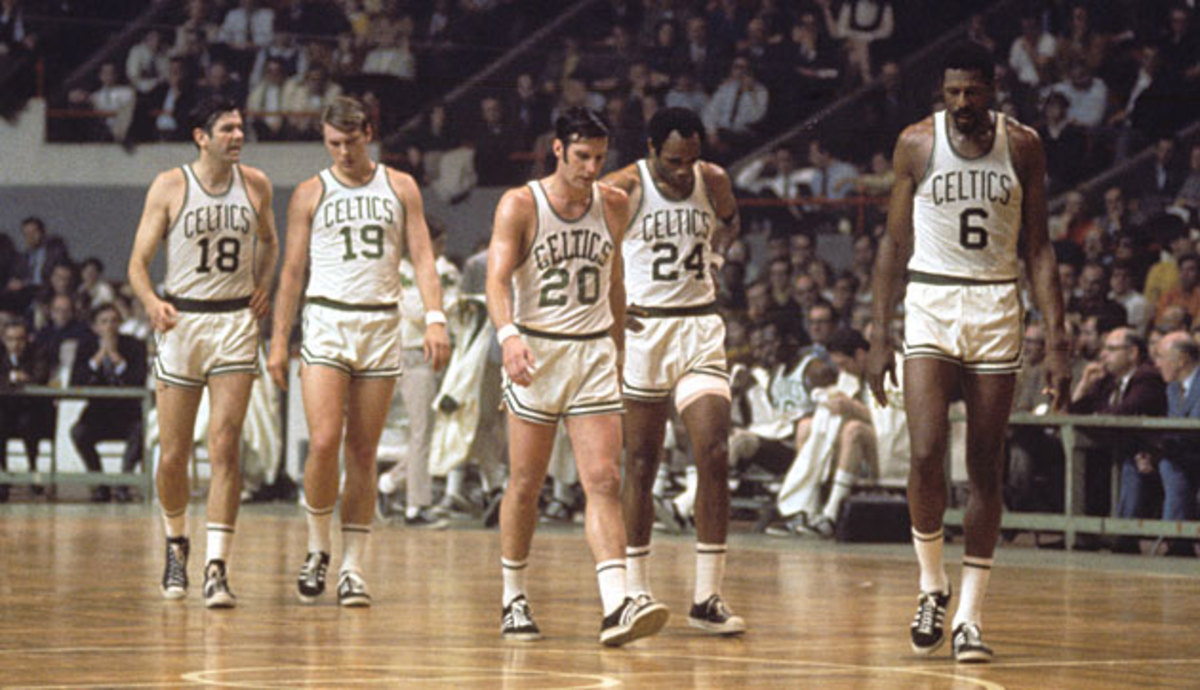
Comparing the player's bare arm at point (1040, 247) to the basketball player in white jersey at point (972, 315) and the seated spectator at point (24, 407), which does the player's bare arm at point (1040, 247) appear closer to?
the basketball player in white jersey at point (972, 315)

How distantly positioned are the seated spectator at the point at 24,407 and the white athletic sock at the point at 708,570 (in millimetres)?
11672

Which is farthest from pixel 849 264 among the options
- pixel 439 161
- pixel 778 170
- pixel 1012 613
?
pixel 1012 613

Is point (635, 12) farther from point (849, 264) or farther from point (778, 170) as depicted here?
point (849, 264)

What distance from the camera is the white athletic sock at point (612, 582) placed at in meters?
8.01

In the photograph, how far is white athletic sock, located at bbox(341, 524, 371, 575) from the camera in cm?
977

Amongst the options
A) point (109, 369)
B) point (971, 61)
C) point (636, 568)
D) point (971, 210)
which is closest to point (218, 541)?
A: point (636, 568)

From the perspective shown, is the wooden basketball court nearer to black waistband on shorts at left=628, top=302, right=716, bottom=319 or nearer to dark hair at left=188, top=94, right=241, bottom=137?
black waistband on shorts at left=628, top=302, right=716, bottom=319

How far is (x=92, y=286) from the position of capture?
22.9 meters

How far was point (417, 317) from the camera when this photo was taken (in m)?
15.8

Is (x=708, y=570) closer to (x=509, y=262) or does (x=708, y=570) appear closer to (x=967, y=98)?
(x=509, y=262)

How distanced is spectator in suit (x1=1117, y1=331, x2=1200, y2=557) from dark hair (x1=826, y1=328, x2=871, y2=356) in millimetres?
2128

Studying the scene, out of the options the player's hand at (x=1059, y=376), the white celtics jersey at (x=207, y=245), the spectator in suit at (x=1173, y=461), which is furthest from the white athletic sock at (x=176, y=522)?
the spectator in suit at (x=1173, y=461)

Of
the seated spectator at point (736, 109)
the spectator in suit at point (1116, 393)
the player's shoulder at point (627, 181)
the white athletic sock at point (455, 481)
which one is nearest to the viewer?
the player's shoulder at point (627, 181)

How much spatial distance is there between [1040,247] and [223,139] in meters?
3.72
